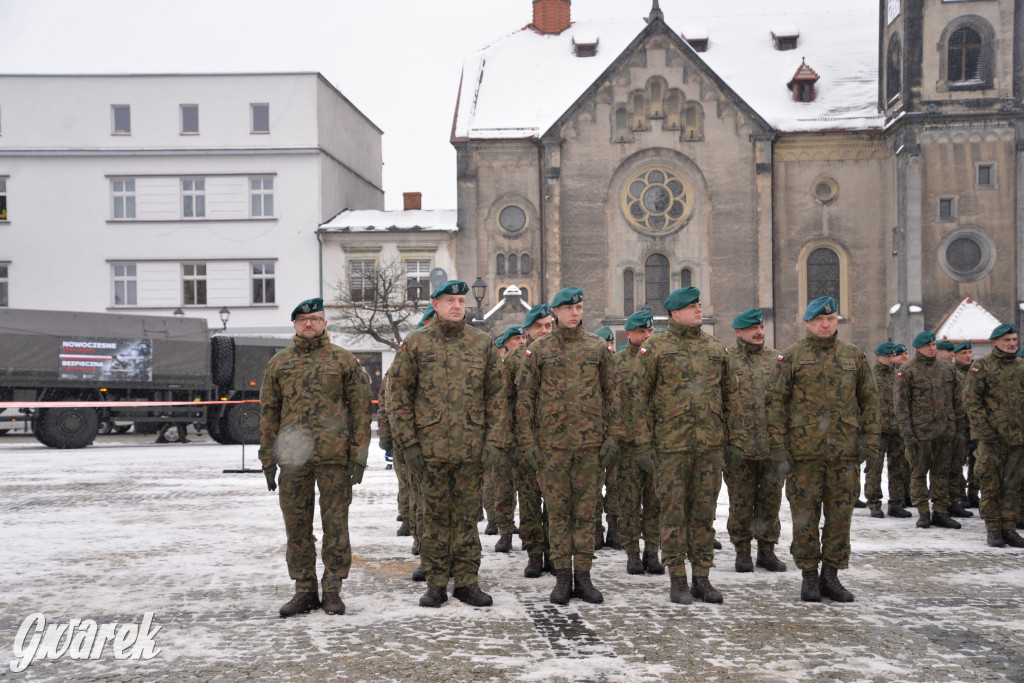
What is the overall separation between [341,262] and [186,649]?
3580 cm

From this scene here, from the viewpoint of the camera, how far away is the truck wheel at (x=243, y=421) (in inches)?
992

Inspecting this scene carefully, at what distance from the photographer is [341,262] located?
4103cm

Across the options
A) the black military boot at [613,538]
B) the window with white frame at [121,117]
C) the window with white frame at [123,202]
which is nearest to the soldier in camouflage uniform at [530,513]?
the black military boot at [613,538]

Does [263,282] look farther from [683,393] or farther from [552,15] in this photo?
[683,393]

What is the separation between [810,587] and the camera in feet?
23.8

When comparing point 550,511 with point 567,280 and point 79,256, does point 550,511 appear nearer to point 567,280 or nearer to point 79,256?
point 567,280

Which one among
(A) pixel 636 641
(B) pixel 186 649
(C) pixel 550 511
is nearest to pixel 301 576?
(B) pixel 186 649

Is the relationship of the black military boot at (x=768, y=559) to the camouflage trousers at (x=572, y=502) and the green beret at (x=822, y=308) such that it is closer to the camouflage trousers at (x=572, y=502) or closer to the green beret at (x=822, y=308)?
the camouflage trousers at (x=572, y=502)

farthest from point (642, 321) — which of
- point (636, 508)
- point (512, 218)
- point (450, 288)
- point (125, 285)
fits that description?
point (125, 285)

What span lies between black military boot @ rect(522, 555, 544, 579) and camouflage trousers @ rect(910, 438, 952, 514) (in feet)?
16.4

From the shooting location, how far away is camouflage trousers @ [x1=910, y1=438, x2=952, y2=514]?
10992 millimetres

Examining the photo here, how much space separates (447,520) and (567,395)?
1277 millimetres

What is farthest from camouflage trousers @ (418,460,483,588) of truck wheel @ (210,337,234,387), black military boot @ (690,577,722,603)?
truck wheel @ (210,337,234,387)

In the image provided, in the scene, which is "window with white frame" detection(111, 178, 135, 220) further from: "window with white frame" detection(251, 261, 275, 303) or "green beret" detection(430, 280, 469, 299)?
"green beret" detection(430, 280, 469, 299)
